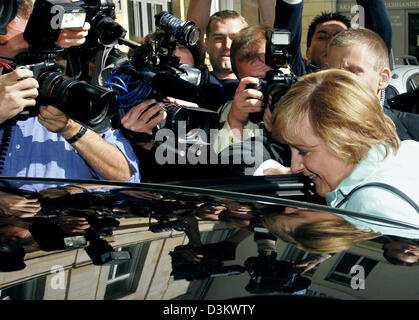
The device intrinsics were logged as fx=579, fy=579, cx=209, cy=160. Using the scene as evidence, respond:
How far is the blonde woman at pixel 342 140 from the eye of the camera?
1726 mm

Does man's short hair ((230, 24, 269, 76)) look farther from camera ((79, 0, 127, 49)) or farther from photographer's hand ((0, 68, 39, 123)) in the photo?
photographer's hand ((0, 68, 39, 123))

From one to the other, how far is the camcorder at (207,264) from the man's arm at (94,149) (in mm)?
1189

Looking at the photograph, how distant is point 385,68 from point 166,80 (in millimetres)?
1243

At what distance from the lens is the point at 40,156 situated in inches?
96.8

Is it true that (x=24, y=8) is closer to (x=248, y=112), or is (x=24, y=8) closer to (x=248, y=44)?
(x=248, y=112)

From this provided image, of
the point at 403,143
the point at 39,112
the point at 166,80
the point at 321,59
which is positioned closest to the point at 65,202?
the point at 39,112

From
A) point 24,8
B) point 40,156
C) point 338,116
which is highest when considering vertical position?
point 24,8

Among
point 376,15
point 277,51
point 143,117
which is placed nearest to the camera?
point 143,117

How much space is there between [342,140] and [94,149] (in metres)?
1.12

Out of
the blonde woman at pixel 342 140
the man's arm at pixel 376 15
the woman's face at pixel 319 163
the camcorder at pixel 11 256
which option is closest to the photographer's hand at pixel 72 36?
the blonde woman at pixel 342 140

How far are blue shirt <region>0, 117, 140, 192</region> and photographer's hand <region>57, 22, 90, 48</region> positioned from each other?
44 centimetres

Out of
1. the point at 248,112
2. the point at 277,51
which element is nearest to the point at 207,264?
the point at 248,112

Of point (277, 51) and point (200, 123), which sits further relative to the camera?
point (277, 51)

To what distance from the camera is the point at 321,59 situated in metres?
3.95
